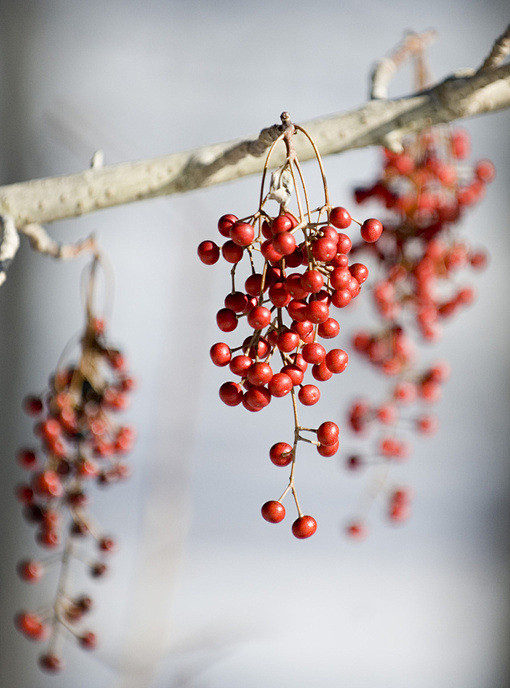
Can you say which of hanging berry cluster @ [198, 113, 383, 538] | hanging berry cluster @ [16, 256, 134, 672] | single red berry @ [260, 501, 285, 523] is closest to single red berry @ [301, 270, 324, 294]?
hanging berry cluster @ [198, 113, 383, 538]

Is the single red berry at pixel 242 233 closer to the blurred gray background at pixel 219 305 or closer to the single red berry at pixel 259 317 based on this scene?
the single red berry at pixel 259 317

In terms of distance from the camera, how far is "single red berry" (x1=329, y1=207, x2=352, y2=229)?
1.23ft

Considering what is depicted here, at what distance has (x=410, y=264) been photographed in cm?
73

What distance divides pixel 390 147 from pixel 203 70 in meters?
1.51

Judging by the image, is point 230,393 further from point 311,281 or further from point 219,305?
point 219,305

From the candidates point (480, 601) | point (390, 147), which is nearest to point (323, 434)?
point (390, 147)

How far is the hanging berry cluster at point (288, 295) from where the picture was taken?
36 centimetres

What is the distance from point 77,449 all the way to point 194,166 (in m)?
0.26

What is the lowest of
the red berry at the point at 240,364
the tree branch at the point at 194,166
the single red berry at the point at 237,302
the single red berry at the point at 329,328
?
the red berry at the point at 240,364

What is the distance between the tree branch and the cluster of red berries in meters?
0.12

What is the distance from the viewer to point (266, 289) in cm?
38

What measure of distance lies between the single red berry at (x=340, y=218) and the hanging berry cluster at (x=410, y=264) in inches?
13.3

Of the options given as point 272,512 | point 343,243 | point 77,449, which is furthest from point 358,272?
point 77,449

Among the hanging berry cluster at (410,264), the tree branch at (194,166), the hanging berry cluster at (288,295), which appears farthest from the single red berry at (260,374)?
the hanging berry cluster at (410,264)
